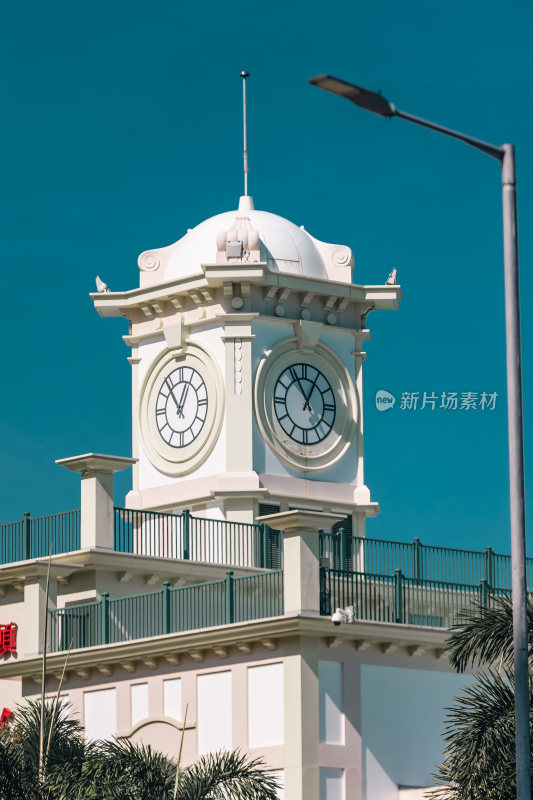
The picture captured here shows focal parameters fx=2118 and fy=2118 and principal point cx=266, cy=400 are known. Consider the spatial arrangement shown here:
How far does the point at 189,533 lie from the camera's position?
48.6m

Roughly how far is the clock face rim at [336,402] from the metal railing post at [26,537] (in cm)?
784

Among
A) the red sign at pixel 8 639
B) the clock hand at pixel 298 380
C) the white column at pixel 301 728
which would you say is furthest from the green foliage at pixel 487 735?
the clock hand at pixel 298 380

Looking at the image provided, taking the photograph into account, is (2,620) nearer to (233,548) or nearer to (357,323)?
(233,548)

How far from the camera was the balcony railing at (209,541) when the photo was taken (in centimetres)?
4838

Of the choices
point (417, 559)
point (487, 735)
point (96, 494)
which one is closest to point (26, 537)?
point (96, 494)

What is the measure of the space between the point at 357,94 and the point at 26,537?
26.1 meters

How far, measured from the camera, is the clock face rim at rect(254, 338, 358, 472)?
53.2 metres

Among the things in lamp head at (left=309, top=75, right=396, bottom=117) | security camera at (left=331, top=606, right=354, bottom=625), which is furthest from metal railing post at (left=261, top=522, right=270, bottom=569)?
lamp head at (left=309, top=75, right=396, bottom=117)

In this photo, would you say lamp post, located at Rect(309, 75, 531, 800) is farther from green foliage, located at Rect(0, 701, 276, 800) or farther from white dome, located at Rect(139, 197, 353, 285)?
white dome, located at Rect(139, 197, 353, 285)

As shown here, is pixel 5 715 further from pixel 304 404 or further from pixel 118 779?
pixel 304 404

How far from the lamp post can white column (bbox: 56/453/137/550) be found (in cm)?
2263

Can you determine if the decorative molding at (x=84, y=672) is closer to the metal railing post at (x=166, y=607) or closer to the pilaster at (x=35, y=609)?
the pilaster at (x=35, y=609)

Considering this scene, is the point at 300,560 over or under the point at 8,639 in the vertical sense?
over

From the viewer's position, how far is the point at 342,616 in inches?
1570
